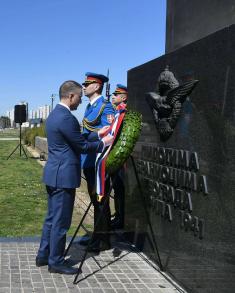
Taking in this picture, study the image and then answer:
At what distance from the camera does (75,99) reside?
16.1ft

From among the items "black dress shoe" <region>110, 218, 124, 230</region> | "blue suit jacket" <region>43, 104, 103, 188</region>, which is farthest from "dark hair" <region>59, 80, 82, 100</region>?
"black dress shoe" <region>110, 218, 124, 230</region>

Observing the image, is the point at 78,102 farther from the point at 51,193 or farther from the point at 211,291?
the point at 211,291

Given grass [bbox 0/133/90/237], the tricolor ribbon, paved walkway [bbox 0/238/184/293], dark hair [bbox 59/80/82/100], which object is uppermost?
dark hair [bbox 59/80/82/100]

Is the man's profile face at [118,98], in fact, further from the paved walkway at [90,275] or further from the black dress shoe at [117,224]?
the paved walkway at [90,275]

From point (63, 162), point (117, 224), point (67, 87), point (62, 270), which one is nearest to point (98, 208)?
point (117, 224)

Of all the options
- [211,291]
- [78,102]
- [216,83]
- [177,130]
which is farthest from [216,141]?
[78,102]

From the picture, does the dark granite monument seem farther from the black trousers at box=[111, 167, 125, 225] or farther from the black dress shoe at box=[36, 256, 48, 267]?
the black dress shoe at box=[36, 256, 48, 267]

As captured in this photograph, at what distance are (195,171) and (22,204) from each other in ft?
20.2

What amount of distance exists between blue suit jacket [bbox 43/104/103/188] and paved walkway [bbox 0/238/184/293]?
0.94 m

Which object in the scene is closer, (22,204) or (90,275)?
(90,275)

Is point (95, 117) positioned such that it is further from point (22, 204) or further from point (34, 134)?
point (34, 134)

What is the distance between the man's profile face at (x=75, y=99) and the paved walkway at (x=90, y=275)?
5.63ft

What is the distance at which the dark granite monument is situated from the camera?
3.75m

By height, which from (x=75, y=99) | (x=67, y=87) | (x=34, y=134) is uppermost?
(x=67, y=87)
